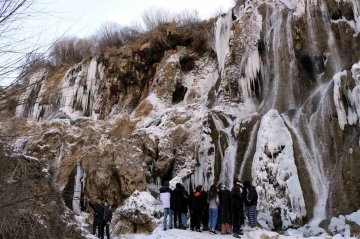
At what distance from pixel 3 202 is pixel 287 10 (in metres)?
17.2

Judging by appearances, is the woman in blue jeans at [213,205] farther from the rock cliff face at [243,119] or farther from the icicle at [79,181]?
the icicle at [79,181]

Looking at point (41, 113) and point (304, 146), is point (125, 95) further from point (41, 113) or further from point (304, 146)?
point (304, 146)

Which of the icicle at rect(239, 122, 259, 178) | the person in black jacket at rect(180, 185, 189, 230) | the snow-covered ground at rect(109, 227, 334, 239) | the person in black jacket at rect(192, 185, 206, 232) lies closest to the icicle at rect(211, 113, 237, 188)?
the icicle at rect(239, 122, 259, 178)

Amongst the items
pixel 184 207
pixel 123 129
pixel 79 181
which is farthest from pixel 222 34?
pixel 184 207

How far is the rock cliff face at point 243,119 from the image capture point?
41.3 feet

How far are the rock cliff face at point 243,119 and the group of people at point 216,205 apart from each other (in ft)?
8.56

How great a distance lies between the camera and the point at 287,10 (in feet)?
62.4

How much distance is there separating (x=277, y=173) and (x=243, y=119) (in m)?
3.49

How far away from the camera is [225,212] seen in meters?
9.52

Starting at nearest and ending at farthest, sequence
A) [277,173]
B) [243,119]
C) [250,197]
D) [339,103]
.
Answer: [250,197]
[277,173]
[339,103]
[243,119]

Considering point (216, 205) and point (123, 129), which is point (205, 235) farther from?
point (123, 129)

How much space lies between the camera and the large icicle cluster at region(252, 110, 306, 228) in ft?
39.3

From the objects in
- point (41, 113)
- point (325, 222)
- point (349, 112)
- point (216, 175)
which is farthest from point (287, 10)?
point (41, 113)

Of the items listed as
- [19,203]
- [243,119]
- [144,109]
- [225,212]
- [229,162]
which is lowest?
[225,212]
